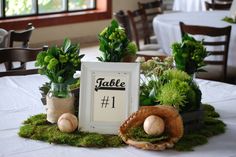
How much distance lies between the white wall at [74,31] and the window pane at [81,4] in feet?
0.90

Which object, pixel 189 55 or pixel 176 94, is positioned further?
pixel 189 55

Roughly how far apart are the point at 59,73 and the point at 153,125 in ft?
1.20

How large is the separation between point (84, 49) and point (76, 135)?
5.67 metres

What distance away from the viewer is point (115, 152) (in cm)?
159

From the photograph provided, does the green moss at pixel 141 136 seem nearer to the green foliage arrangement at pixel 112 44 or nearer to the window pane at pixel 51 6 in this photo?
the green foliage arrangement at pixel 112 44

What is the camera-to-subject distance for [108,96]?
1.71m

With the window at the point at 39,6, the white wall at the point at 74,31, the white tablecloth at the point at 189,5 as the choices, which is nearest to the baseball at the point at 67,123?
the window at the point at 39,6

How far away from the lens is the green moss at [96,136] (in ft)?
5.31

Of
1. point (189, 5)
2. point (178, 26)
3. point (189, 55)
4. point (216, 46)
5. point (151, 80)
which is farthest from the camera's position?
point (189, 5)

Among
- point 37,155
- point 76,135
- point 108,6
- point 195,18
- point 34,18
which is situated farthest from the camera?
point 108,6

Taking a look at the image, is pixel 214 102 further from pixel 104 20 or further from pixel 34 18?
pixel 104 20

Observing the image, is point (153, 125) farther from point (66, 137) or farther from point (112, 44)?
point (112, 44)

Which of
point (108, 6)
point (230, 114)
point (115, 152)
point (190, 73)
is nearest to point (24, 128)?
point (115, 152)

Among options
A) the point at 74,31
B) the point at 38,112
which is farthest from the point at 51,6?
the point at 38,112
